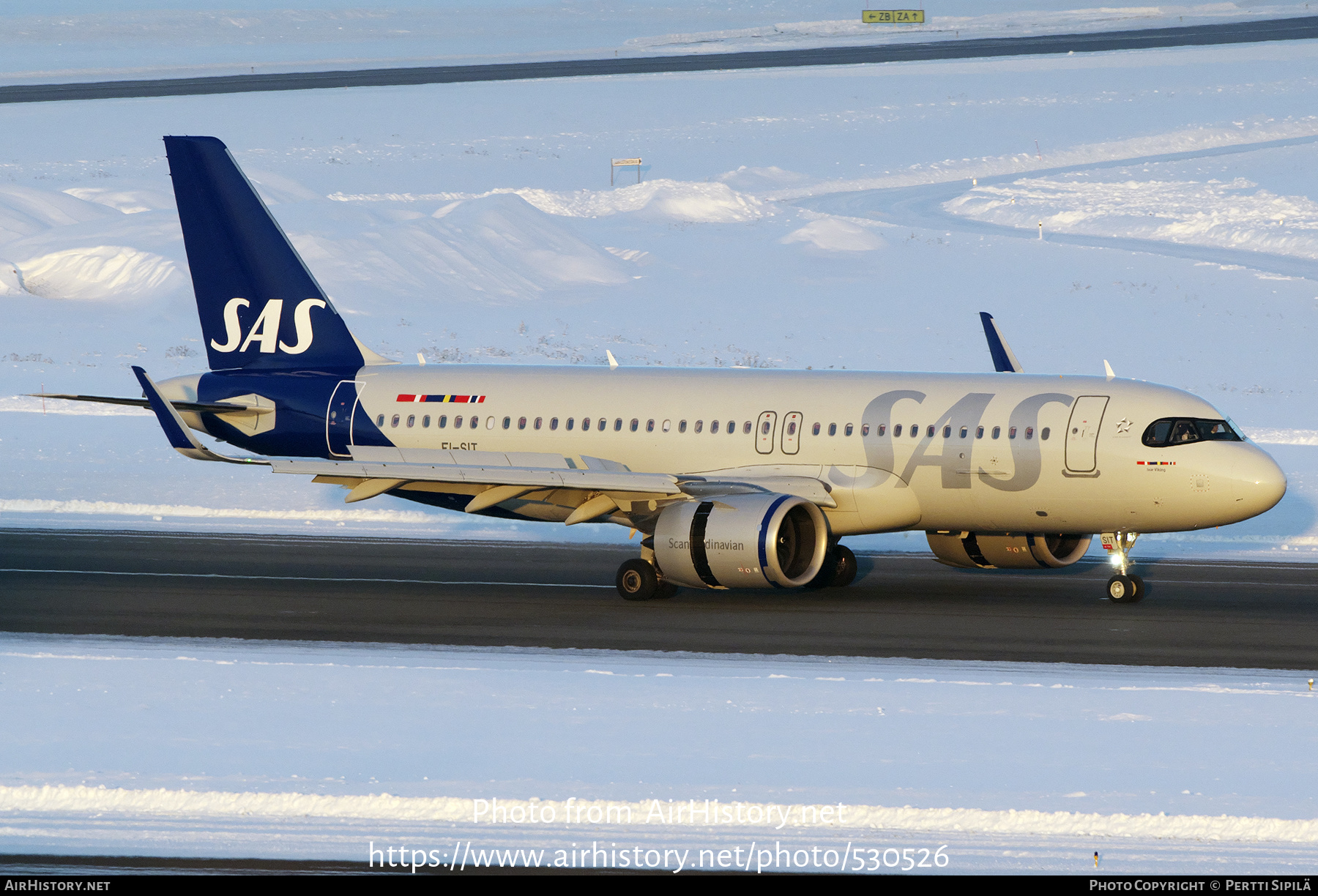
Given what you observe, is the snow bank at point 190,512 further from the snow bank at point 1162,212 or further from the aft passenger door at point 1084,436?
the snow bank at point 1162,212

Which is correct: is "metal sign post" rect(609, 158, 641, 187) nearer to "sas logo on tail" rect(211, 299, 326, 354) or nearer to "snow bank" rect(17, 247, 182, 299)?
"snow bank" rect(17, 247, 182, 299)

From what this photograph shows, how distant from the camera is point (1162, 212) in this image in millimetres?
82312

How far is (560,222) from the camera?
3204 inches

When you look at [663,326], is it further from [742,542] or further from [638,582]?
[742,542]

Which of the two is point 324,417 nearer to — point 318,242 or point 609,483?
point 609,483

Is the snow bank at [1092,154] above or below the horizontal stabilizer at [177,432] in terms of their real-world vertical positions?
above

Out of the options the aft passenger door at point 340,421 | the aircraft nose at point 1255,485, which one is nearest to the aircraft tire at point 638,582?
the aft passenger door at point 340,421

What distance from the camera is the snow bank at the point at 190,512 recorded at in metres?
40.4

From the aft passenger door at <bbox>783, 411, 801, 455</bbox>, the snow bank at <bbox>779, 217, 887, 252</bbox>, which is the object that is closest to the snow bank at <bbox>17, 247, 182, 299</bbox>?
the snow bank at <bbox>779, 217, 887, 252</bbox>

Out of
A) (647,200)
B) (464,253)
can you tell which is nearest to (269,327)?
(464,253)

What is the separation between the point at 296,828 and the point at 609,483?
47.4ft

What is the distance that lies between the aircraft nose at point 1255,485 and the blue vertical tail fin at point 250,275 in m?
17.6

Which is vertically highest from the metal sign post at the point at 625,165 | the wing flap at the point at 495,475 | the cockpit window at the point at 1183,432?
the metal sign post at the point at 625,165

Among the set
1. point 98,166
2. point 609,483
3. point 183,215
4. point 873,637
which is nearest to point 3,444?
point 183,215
